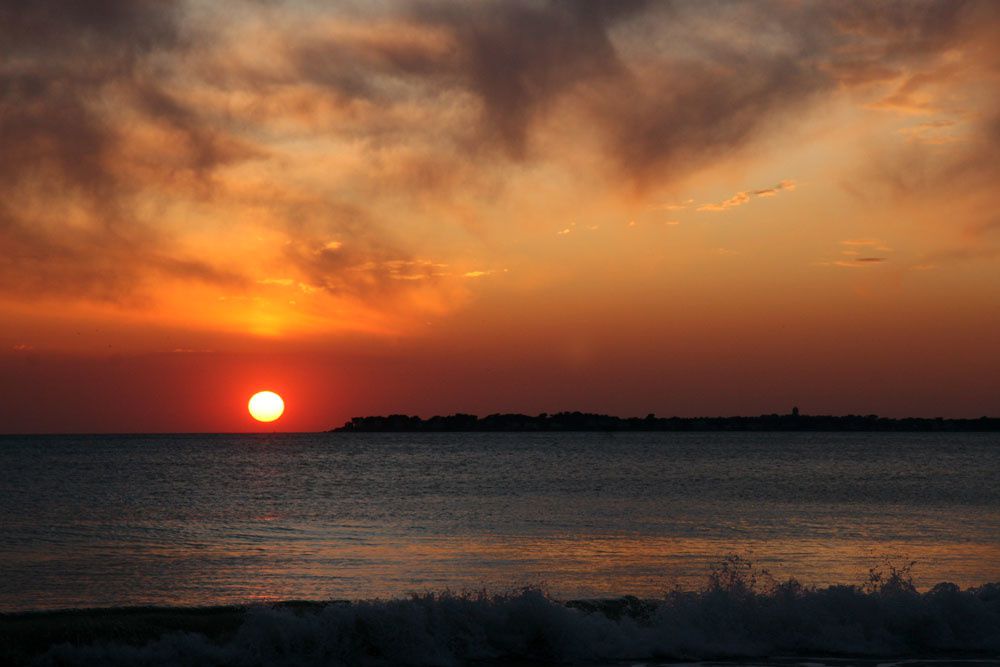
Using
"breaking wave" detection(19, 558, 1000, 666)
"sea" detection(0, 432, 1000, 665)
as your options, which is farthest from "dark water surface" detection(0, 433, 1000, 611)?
→ "breaking wave" detection(19, 558, 1000, 666)

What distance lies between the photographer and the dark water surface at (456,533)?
83.8 ft

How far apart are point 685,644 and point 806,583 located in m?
10.3

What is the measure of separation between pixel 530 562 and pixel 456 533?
9.43 meters

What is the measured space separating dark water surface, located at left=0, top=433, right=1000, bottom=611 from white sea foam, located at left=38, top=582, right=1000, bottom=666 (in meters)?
6.88

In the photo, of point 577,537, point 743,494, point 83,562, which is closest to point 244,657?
point 83,562

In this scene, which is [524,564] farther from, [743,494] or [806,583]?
[743,494]

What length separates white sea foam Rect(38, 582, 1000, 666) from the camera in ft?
48.0

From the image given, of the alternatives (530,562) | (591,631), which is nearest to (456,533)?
(530,562)

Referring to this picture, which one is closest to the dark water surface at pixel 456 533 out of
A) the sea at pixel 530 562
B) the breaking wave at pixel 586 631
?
the sea at pixel 530 562

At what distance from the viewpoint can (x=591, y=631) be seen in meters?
15.9

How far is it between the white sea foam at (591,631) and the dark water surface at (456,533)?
688 cm

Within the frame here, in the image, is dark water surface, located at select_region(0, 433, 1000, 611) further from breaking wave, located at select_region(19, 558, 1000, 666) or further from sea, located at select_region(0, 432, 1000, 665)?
breaking wave, located at select_region(19, 558, 1000, 666)

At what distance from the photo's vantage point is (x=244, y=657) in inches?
Result: 570

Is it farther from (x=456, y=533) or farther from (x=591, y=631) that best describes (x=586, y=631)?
(x=456, y=533)
